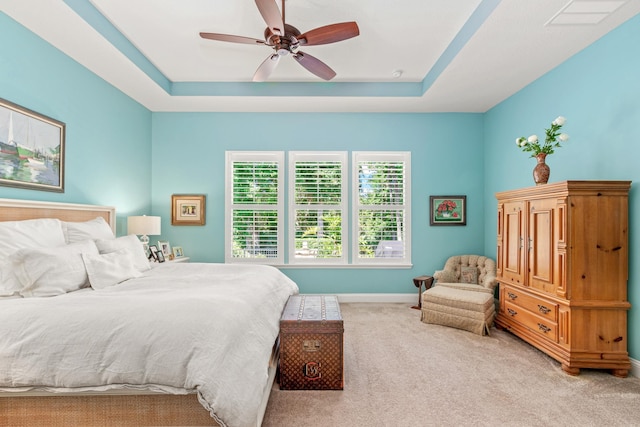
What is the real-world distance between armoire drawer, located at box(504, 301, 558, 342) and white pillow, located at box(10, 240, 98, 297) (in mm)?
3782

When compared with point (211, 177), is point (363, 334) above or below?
below

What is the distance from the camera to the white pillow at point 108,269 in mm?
2299

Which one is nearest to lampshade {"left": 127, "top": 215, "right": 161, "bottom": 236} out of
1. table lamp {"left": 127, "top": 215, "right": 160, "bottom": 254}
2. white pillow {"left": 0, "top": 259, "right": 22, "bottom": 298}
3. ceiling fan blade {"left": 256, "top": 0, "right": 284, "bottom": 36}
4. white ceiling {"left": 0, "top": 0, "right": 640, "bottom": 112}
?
table lamp {"left": 127, "top": 215, "right": 160, "bottom": 254}

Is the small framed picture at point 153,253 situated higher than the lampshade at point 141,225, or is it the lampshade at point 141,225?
the lampshade at point 141,225

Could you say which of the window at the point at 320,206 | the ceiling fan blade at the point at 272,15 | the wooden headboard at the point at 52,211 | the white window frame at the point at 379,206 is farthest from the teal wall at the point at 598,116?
the wooden headboard at the point at 52,211

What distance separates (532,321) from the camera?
9.93 ft

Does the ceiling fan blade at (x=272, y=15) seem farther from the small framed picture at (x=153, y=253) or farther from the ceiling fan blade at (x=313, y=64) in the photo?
the small framed picture at (x=153, y=253)

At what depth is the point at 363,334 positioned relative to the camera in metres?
3.42

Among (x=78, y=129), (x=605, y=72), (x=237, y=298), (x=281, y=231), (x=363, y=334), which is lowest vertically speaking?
(x=363, y=334)

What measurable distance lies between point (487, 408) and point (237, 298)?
1798 mm

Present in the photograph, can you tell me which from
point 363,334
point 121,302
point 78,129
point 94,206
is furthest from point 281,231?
point 121,302

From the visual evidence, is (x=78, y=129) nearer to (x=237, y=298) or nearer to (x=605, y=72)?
(x=237, y=298)

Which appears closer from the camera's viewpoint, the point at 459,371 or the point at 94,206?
the point at 459,371

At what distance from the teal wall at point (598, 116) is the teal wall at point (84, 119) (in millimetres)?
4940
